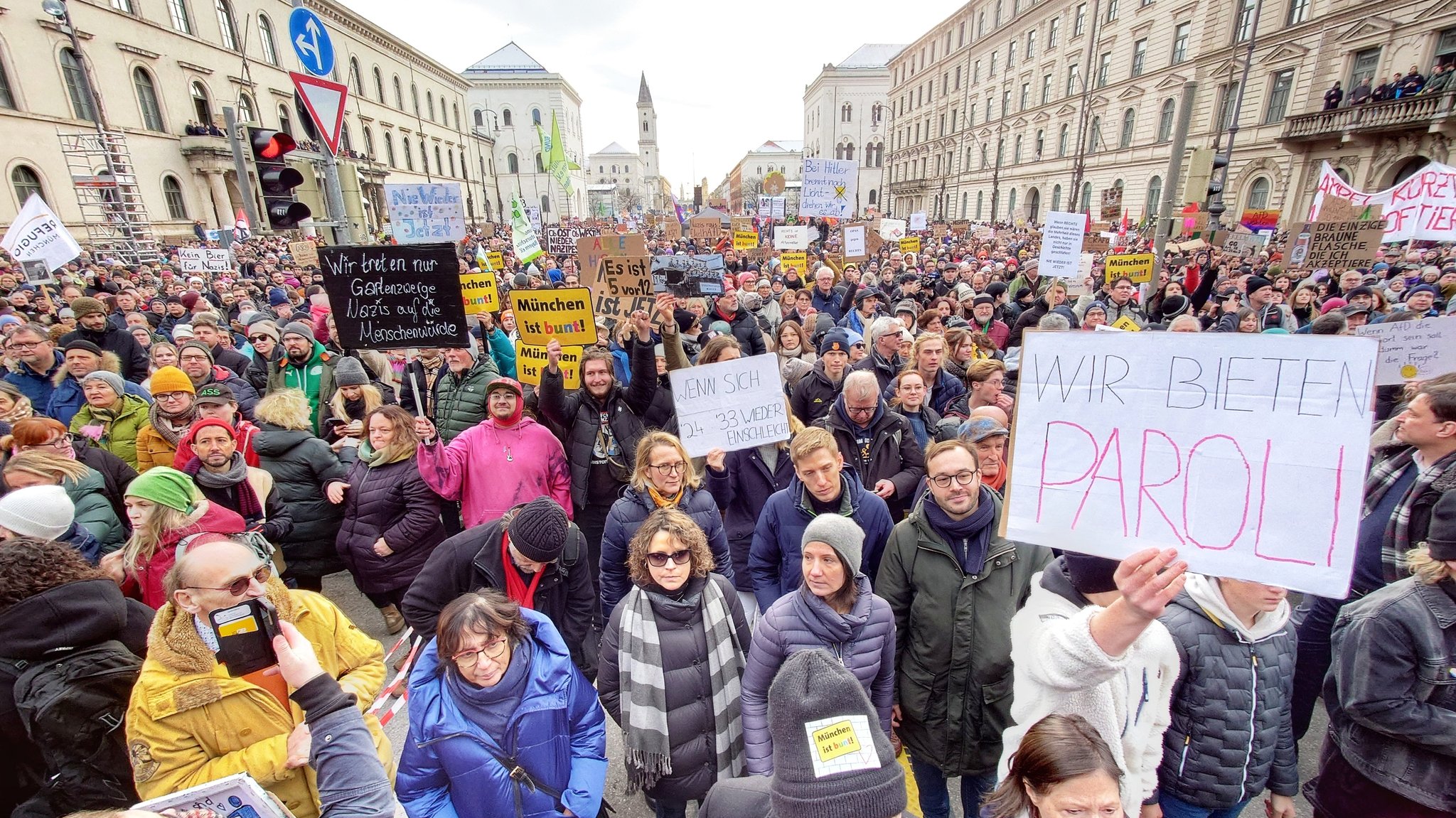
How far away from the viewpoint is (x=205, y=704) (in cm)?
179

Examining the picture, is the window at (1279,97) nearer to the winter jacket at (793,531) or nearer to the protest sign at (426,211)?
the protest sign at (426,211)

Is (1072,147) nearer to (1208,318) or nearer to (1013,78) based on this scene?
(1013,78)

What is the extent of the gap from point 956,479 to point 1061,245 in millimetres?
7902

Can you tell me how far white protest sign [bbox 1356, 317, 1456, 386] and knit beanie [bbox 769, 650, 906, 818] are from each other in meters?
5.39

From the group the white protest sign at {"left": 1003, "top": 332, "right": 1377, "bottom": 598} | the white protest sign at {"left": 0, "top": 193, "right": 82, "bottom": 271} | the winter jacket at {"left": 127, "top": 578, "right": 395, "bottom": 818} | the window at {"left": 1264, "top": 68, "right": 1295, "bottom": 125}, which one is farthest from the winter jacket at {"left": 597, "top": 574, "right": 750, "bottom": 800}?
the window at {"left": 1264, "top": 68, "right": 1295, "bottom": 125}

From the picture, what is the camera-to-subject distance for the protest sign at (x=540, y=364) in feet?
15.3

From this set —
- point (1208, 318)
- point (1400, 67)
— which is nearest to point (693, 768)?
point (1208, 318)

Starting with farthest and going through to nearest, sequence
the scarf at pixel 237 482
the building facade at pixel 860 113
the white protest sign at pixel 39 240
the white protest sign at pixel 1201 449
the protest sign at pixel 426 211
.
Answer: the building facade at pixel 860 113
the protest sign at pixel 426 211
the white protest sign at pixel 39 240
the scarf at pixel 237 482
the white protest sign at pixel 1201 449

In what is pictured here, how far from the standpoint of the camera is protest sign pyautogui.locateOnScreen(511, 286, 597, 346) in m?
4.62

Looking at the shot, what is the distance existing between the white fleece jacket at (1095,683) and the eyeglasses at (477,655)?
Result: 1.63 meters

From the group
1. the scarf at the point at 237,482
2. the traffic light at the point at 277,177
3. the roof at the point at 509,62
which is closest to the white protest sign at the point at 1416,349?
the scarf at the point at 237,482

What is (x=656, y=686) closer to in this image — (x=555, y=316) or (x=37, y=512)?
(x=37, y=512)

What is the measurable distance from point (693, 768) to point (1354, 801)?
2.28m

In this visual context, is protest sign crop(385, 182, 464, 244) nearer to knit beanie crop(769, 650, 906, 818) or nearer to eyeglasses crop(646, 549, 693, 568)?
eyeglasses crop(646, 549, 693, 568)
